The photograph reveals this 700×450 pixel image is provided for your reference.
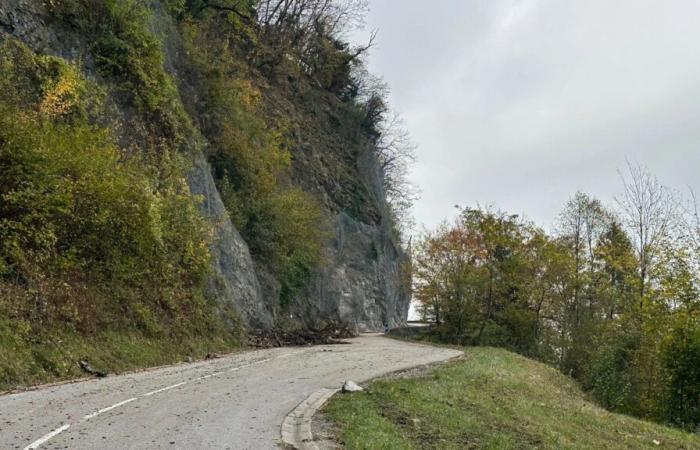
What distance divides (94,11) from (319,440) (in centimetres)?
2210

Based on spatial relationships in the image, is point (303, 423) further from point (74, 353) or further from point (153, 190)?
point (153, 190)

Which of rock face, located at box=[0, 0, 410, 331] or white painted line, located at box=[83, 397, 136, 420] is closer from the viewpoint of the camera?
white painted line, located at box=[83, 397, 136, 420]

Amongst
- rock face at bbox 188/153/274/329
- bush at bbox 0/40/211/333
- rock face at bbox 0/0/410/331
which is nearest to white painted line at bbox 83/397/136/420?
bush at bbox 0/40/211/333

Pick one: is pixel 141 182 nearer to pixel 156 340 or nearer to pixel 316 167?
pixel 156 340

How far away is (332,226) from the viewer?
50.2 m

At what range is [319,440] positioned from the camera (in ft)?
30.7

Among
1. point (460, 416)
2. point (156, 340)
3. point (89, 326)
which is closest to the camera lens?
point (460, 416)

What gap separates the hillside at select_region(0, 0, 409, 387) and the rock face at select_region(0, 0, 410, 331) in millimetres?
146

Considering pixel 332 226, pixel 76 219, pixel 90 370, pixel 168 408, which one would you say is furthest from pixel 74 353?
pixel 332 226

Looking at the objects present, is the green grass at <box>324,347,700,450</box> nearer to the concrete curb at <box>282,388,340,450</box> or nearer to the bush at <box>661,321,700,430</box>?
the concrete curb at <box>282,388,340,450</box>

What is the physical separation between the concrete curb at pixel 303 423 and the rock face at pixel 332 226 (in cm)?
1575

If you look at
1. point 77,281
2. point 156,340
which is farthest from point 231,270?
point 77,281

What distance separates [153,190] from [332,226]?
27.2 m

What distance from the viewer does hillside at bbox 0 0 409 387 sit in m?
17.0
